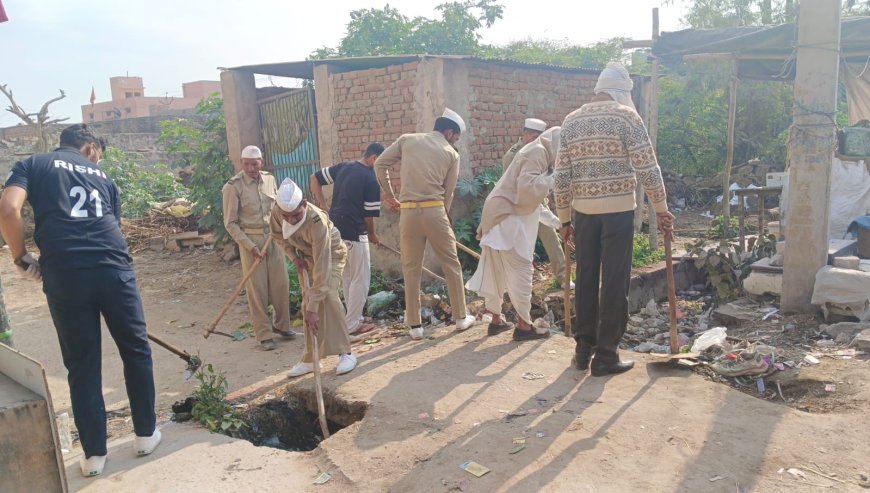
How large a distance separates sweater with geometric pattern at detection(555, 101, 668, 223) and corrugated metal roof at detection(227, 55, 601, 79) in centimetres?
330

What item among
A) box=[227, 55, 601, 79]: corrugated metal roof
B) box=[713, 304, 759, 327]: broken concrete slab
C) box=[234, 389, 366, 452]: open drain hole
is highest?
box=[227, 55, 601, 79]: corrugated metal roof

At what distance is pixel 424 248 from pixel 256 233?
167 cm

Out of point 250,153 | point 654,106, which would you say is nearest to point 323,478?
point 250,153

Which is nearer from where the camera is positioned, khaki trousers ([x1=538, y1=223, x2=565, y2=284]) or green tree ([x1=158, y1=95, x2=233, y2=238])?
khaki trousers ([x1=538, y1=223, x2=565, y2=284])

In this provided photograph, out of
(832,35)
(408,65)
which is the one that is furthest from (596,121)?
(408,65)

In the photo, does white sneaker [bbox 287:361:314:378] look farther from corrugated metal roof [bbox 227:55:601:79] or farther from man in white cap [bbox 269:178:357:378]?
corrugated metal roof [bbox 227:55:601:79]

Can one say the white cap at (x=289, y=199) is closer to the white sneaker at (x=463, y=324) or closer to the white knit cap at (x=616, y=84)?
the white sneaker at (x=463, y=324)

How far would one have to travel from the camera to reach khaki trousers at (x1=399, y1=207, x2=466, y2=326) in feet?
16.6

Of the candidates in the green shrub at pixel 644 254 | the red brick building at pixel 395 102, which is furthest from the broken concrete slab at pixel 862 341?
the red brick building at pixel 395 102

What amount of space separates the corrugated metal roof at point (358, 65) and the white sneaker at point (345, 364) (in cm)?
383

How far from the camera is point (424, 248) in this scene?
17.1 feet

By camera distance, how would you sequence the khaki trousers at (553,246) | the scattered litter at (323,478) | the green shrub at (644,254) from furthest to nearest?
the green shrub at (644,254)
the khaki trousers at (553,246)
the scattered litter at (323,478)

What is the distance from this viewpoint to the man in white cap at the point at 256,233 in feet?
18.3

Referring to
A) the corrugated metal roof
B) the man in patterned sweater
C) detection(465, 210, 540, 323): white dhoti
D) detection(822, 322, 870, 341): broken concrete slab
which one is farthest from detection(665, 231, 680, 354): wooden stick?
the corrugated metal roof
